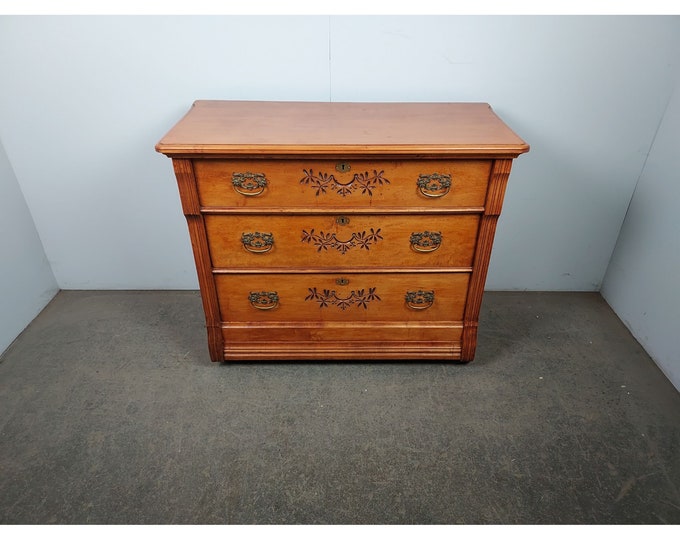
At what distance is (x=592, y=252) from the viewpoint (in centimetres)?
220

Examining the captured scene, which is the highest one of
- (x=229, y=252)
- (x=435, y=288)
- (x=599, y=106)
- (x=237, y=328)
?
(x=599, y=106)

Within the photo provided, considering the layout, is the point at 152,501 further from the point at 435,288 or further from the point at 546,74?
the point at 546,74

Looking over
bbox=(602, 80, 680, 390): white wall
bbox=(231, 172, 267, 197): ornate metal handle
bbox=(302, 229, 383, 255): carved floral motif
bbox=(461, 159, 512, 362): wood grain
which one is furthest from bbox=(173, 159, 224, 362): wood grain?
bbox=(602, 80, 680, 390): white wall

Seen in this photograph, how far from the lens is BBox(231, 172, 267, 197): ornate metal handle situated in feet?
4.62

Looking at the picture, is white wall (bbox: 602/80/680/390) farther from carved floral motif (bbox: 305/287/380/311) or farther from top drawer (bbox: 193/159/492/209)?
carved floral motif (bbox: 305/287/380/311)

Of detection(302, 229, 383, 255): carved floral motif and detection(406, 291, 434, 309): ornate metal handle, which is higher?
detection(302, 229, 383, 255): carved floral motif

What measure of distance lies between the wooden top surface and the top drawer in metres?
0.06

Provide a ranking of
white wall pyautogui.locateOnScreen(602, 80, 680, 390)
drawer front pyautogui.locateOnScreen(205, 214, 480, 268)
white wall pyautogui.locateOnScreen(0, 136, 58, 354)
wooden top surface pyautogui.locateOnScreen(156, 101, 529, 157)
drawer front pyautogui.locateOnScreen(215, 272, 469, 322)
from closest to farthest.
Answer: wooden top surface pyautogui.locateOnScreen(156, 101, 529, 157)
drawer front pyautogui.locateOnScreen(205, 214, 480, 268)
drawer front pyautogui.locateOnScreen(215, 272, 469, 322)
white wall pyautogui.locateOnScreen(602, 80, 680, 390)
white wall pyautogui.locateOnScreen(0, 136, 58, 354)

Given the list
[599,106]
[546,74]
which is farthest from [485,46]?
[599,106]

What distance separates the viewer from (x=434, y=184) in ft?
4.69

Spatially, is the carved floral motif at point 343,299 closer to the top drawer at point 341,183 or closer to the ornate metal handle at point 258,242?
the ornate metal handle at point 258,242

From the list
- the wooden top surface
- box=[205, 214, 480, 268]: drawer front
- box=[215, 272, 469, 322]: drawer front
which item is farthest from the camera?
box=[215, 272, 469, 322]: drawer front

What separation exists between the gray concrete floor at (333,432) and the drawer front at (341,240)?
500 millimetres

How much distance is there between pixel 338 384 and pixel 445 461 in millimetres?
493
